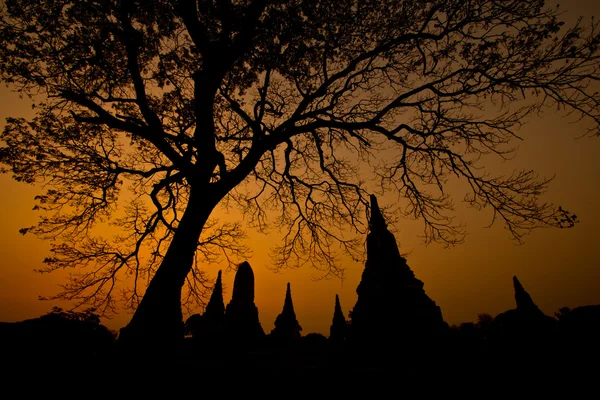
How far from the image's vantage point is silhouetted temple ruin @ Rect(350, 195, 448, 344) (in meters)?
12.4

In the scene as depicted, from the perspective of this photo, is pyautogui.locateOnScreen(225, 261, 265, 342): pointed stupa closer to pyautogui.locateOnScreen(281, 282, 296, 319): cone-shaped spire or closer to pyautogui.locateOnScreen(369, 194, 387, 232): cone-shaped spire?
pyautogui.locateOnScreen(281, 282, 296, 319): cone-shaped spire

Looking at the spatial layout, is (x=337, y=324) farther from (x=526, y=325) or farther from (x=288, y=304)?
(x=526, y=325)

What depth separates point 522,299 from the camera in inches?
706

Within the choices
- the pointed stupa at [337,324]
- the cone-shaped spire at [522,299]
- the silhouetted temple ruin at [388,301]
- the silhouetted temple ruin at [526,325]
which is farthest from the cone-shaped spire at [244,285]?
the cone-shaped spire at [522,299]

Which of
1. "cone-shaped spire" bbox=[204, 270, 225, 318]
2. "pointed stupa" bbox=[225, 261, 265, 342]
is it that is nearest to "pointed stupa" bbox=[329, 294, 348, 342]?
"pointed stupa" bbox=[225, 261, 265, 342]

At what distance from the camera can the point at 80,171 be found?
722 cm

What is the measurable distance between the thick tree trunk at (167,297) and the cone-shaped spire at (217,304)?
631 inches

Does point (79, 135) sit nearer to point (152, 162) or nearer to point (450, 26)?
point (152, 162)

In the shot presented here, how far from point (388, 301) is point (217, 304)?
1353 centimetres

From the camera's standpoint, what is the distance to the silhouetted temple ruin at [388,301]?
12.4 m

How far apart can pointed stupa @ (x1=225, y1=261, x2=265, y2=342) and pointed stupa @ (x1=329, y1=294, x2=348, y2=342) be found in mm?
8215

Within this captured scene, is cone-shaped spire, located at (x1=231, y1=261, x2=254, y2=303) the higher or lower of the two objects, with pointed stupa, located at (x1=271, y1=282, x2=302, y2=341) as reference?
higher

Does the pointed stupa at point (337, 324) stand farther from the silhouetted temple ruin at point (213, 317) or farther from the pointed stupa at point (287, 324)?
the silhouetted temple ruin at point (213, 317)

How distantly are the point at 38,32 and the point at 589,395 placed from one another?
1209 centimetres
